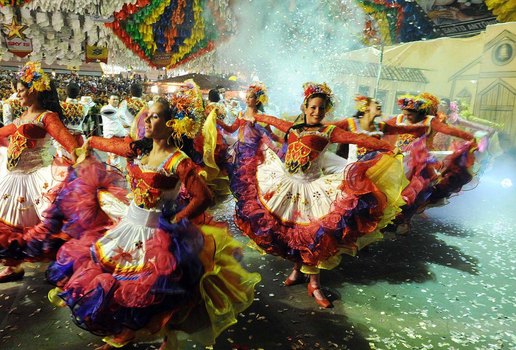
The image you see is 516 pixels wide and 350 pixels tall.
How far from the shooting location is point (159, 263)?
2.40 m

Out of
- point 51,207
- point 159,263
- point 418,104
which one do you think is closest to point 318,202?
point 159,263

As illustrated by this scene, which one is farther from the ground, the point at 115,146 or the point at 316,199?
the point at 115,146

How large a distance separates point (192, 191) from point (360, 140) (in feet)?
6.10

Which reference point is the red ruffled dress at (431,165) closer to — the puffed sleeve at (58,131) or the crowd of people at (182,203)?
the crowd of people at (182,203)

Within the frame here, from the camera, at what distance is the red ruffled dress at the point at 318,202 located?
3.69m

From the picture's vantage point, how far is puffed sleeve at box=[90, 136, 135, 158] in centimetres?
284

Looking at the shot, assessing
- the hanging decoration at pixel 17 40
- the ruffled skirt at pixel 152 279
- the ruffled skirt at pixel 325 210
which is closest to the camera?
the ruffled skirt at pixel 152 279

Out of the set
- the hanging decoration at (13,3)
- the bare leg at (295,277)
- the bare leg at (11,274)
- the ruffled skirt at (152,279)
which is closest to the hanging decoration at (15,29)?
the hanging decoration at (13,3)

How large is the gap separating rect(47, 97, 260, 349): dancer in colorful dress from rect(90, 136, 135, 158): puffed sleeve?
0.08m

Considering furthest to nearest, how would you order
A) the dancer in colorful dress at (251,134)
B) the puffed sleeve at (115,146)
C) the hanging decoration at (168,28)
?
the hanging decoration at (168,28) < the dancer in colorful dress at (251,134) < the puffed sleeve at (115,146)

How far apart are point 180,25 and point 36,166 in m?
3.71

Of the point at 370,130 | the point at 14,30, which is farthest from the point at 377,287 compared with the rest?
the point at 14,30

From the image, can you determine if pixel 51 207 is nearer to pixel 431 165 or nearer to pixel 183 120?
pixel 183 120

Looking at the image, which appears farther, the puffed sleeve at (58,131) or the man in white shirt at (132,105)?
the man in white shirt at (132,105)
